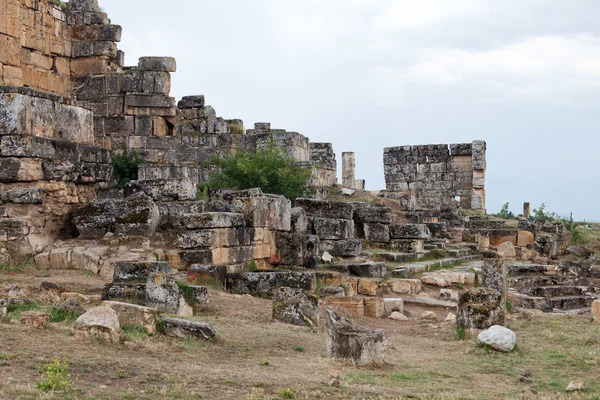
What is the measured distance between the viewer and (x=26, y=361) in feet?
21.8

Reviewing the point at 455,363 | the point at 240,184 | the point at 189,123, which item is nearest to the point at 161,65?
the point at 189,123

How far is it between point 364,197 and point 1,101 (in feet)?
51.6

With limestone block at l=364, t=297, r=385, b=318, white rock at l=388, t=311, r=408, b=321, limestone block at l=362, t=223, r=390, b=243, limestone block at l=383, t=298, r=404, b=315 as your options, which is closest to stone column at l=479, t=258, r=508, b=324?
limestone block at l=383, t=298, r=404, b=315

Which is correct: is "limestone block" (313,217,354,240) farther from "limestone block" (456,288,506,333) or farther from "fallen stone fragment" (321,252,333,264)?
"limestone block" (456,288,506,333)

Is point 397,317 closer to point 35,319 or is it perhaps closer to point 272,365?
point 272,365

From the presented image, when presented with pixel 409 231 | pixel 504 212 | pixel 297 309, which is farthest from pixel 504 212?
pixel 297 309

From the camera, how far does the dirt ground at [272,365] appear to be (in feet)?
21.1

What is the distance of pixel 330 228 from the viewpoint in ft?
58.3

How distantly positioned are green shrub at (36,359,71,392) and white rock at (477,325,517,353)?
17.2 ft

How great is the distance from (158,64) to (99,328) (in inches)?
680

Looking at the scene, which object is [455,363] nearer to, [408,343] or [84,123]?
[408,343]

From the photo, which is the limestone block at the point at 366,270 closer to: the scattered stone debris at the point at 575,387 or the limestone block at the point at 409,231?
the limestone block at the point at 409,231

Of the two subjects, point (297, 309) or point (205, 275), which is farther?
point (205, 275)

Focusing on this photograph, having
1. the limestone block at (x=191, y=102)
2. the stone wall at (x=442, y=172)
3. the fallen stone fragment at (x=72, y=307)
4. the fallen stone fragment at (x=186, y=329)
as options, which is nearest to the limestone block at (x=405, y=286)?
the fallen stone fragment at (x=186, y=329)
